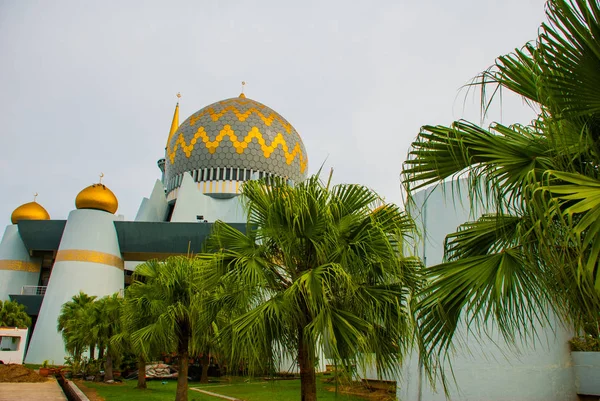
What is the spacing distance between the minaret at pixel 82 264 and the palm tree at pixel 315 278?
3068 centimetres

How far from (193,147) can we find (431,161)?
4286 centimetres

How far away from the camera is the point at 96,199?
37438 millimetres

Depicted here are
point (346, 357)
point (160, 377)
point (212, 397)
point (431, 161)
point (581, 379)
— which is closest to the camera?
point (431, 161)

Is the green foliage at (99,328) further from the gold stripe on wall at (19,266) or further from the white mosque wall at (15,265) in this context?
the gold stripe on wall at (19,266)

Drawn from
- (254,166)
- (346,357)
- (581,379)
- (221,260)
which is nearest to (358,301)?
(346,357)

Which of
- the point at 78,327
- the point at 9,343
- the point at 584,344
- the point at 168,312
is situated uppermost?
the point at 78,327

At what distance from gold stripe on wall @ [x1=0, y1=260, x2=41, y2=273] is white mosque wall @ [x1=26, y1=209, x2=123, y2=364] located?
5376mm

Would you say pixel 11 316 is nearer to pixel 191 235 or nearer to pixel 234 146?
pixel 191 235

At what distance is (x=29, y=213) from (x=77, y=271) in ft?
36.6

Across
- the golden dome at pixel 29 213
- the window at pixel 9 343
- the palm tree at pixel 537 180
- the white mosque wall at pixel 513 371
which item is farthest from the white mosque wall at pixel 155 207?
the palm tree at pixel 537 180

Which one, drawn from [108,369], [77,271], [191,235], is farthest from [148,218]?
[108,369]

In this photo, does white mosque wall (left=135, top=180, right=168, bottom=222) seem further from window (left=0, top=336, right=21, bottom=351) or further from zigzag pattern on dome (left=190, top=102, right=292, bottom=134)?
window (left=0, top=336, right=21, bottom=351)

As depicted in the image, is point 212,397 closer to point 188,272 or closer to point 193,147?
point 188,272

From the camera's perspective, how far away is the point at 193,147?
1818 inches
